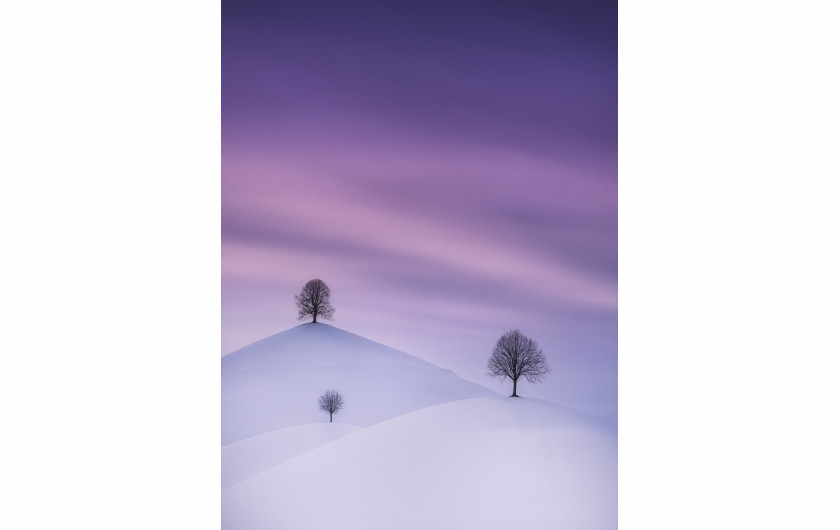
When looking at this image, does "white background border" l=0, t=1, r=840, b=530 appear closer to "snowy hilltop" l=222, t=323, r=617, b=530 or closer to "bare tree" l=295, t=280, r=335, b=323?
"snowy hilltop" l=222, t=323, r=617, b=530

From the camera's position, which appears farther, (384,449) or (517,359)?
(517,359)

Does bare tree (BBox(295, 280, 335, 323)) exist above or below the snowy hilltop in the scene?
above

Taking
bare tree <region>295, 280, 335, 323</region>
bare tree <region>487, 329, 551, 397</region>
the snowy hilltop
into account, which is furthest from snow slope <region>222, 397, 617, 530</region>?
bare tree <region>295, 280, 335, 323</region>
